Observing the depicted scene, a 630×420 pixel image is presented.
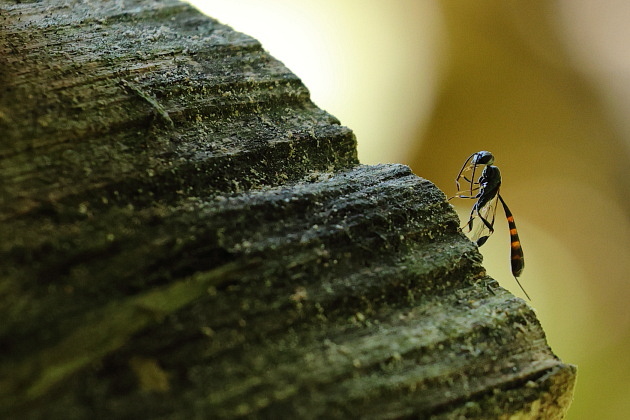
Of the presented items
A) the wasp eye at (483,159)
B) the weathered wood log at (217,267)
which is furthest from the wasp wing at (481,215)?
the weathered wood log at (217,267)

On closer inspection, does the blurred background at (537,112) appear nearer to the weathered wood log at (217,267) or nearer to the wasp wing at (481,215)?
the wasp wing at (481,215)

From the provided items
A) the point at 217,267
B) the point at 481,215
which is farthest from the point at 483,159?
the point at 217,267

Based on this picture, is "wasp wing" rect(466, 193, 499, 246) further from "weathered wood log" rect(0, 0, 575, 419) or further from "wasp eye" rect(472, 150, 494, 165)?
"weathered wood log" rect(0, 0, 575, 419)

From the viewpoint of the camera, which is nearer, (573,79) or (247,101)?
(247,101)

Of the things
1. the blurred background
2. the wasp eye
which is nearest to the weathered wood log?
the wasp eye

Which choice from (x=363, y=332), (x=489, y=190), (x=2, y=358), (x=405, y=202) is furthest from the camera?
(x=489, y=190)

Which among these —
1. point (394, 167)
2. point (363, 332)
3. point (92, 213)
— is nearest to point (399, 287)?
point (363, 332)

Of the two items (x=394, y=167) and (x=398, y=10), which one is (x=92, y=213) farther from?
(x=398, y=10)
